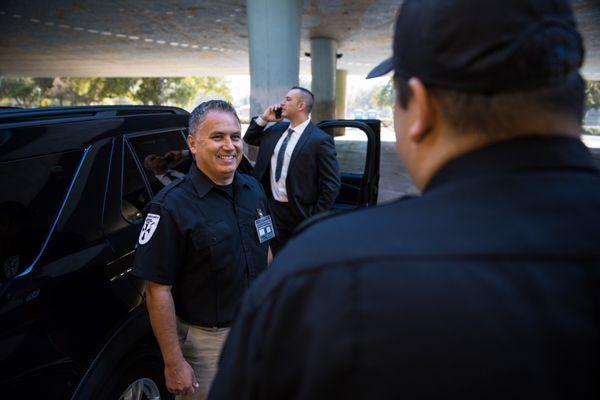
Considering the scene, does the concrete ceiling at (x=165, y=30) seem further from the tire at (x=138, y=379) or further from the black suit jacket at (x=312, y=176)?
the tire at (x=138, y=379)

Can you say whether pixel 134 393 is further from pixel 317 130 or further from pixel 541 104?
pixel 317 130

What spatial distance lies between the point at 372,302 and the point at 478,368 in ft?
0.56

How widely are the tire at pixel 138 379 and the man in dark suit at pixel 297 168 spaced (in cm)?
182

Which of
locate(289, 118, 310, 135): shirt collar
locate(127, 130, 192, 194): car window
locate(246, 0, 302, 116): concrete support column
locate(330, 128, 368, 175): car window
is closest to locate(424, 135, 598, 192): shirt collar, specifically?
locate(127, 130, 192, 194): car window

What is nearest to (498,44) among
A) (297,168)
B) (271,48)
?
(297,168)

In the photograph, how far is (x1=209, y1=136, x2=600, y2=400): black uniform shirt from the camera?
1.91ft

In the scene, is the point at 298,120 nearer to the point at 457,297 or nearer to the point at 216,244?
the point at 216,244

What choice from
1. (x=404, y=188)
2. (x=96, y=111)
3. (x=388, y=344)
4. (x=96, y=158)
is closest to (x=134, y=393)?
(x=96, y=158)

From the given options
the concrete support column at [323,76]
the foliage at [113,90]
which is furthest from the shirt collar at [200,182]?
the foliage at [113,90]

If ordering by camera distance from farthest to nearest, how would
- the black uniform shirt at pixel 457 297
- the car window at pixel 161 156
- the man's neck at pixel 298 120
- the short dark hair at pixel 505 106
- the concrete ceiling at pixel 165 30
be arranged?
the concrete ceiling at pixel 165 30
the man's neck at pixel 298 120
the car window at pixel 161 156
the short dark hair at pixel 505 106
the black uniform shirt at pixel 457 297

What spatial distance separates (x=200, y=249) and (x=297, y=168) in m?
2.21

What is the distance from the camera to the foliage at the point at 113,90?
127 feet

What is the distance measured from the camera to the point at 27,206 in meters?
1.77

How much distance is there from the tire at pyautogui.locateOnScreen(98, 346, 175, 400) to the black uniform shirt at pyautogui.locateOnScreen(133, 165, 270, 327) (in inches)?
13.4
